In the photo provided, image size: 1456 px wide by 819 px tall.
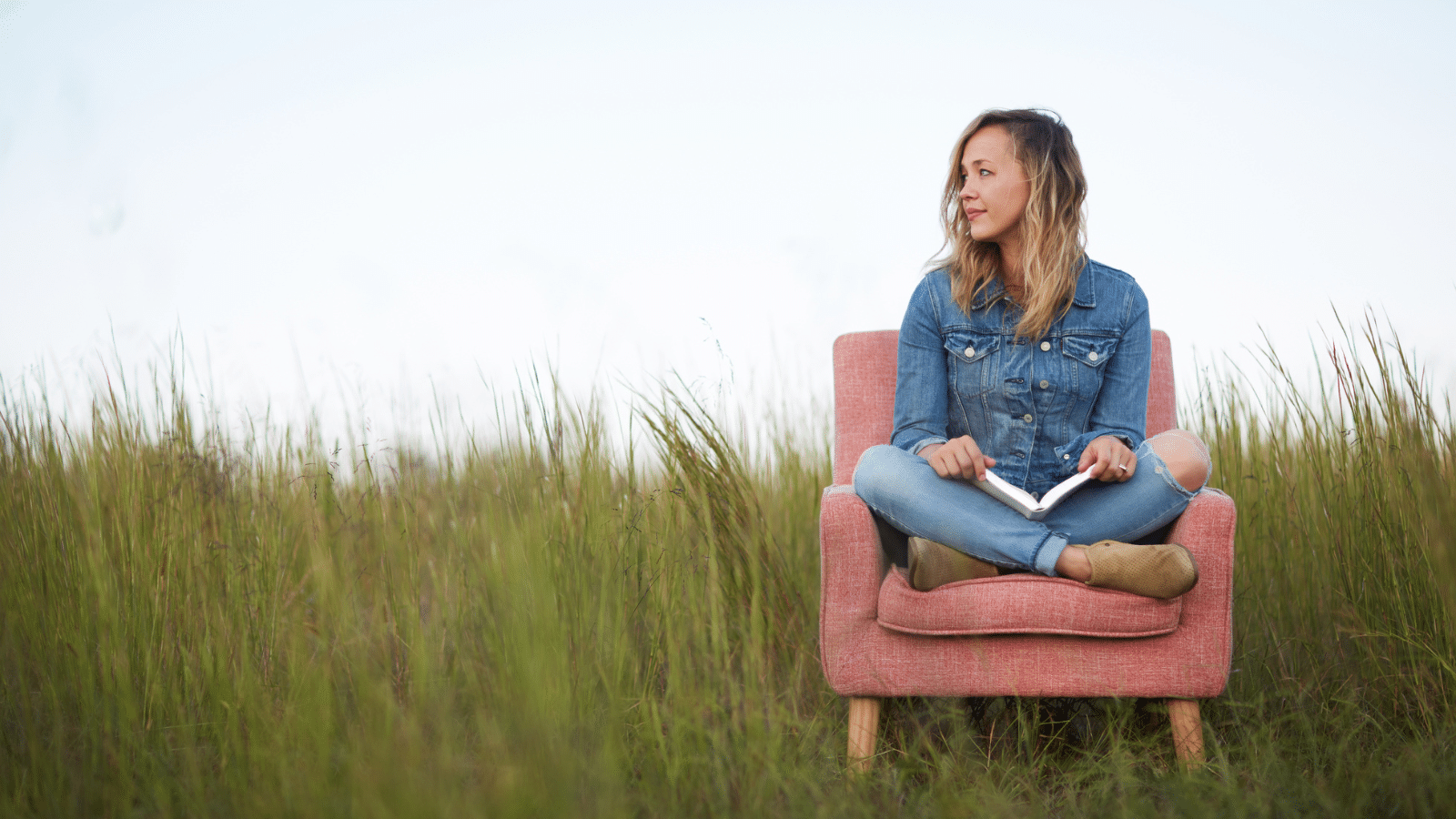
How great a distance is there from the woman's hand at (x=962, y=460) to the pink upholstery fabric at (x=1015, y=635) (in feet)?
0.64

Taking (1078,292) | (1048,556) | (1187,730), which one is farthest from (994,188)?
(1187,730)

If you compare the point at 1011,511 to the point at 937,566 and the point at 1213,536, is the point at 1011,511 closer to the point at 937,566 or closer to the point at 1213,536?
the point at 937,566

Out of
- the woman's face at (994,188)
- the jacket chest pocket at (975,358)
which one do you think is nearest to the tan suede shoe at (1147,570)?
the jacket chest pocket at (975,358)

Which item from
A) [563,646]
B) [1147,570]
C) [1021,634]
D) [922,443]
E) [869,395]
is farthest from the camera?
[869,395]

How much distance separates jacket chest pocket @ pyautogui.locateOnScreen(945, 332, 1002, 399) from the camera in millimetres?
2359

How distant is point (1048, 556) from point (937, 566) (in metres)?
0.24

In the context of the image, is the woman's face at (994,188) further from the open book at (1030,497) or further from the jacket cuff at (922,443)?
the open book at (1030,497)

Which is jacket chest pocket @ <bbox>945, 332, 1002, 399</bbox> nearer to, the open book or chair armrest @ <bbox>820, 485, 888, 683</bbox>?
the open book

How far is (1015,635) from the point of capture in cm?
193

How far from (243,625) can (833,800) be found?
49.8 inches

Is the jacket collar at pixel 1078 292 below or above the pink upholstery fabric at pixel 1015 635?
above

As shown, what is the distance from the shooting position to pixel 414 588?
1.88 meters

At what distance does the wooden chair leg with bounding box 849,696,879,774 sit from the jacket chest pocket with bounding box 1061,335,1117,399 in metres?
0.92

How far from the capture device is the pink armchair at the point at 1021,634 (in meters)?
1.89
